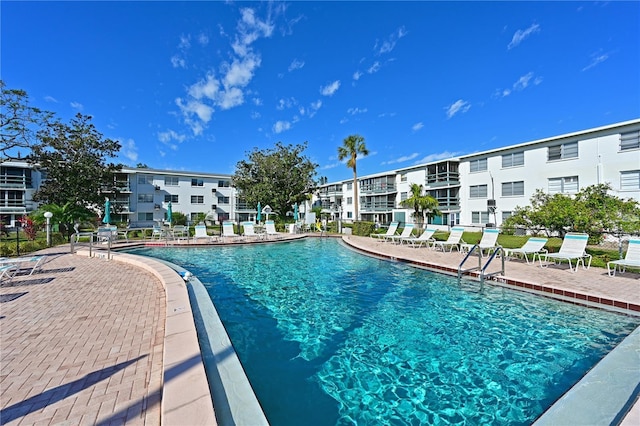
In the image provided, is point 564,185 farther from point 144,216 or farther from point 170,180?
point 144,216

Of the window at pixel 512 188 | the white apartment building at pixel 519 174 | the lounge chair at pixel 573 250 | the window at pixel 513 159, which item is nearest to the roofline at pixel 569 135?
the white apartment building at pixel 519 174

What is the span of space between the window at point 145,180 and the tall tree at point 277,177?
10.9m

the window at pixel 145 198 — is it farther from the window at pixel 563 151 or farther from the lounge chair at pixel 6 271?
the window at pixel 563 151

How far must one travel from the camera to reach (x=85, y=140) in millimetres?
26016

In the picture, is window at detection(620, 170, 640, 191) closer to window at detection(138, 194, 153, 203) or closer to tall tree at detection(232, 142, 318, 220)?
tall tree at detection(232, 142, 318, 220)

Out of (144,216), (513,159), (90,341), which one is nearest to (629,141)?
(513,159)

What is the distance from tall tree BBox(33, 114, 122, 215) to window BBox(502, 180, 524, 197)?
35951 millimetres

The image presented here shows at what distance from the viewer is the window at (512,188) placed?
907 inches

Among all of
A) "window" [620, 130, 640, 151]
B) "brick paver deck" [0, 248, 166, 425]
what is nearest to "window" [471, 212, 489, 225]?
"window" [620, 130, 640, 151]

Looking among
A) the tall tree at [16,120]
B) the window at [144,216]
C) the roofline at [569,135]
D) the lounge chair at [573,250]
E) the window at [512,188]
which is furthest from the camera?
the window at [144,216]

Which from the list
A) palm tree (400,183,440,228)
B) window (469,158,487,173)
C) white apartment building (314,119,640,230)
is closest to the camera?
white apartment building (314,119,640,230)

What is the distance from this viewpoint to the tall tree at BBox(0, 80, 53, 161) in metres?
20.1

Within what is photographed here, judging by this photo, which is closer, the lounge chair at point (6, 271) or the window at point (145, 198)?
the lounge chair at point (6, 271)

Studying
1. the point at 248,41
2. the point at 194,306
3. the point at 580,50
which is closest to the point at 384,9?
the point at 248,41
